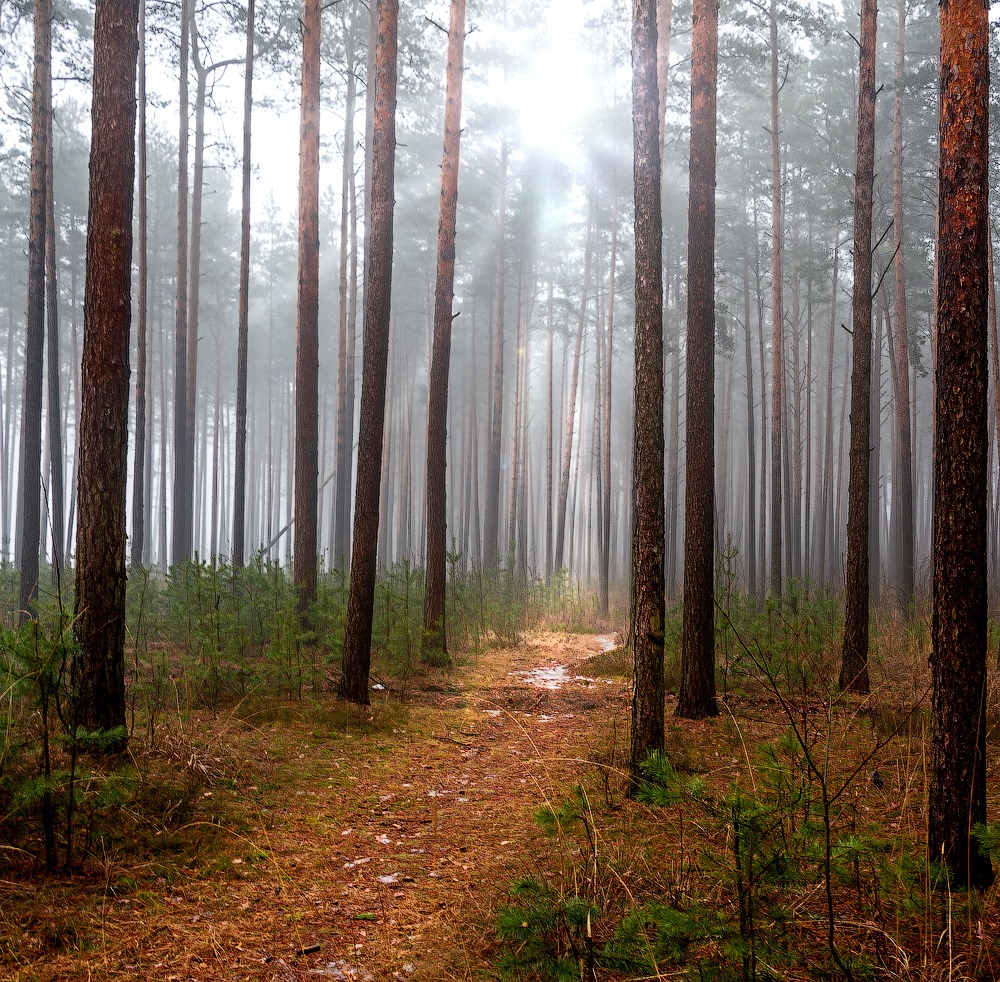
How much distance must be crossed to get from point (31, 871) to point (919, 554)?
43.0 m

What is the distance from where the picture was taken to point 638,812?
4844 mm

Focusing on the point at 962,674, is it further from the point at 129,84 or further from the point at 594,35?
the point at 594,35

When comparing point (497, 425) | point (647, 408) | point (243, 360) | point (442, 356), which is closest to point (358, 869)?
point (647, 408)

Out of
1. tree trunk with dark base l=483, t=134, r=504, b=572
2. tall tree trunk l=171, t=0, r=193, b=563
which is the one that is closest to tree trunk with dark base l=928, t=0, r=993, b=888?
tall tree trunk l=171, t=0, r=193, b=563

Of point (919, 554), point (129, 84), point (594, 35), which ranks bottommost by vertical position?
point (919, 554)

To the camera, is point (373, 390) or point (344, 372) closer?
point (373, 390)

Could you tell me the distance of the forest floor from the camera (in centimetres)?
287

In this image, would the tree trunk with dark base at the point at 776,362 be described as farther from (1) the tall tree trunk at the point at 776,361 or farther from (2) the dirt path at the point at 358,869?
(2) the dirt path at the point at 358,869

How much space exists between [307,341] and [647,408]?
724 cm

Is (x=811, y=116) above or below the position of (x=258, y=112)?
above

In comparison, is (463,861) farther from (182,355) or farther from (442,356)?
(182,355)

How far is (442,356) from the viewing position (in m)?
11.7

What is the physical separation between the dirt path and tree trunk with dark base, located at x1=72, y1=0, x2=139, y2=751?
1.34 m

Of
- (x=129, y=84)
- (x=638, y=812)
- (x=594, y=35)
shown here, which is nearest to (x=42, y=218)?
(x=129, y=84)
